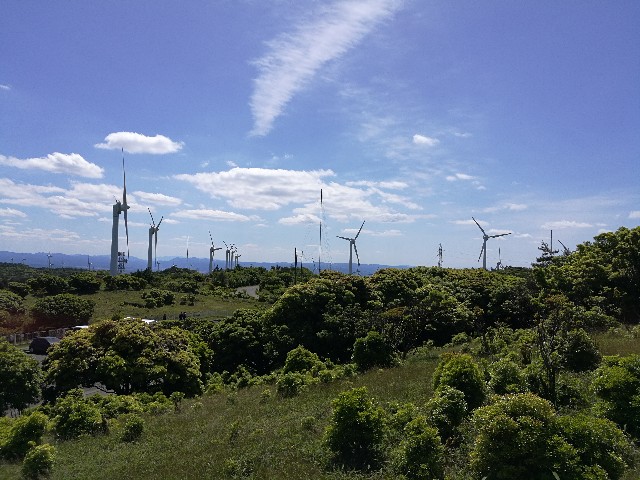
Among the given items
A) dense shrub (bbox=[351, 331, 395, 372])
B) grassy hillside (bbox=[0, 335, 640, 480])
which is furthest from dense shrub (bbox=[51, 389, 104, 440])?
dense shrub (bbox=[351, 331, 395, 372])

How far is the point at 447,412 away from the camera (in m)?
9.70

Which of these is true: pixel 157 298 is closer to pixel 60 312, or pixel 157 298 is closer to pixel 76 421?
pixel 60 312

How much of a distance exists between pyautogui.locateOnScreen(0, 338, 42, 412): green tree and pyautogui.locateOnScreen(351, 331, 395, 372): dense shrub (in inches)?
578

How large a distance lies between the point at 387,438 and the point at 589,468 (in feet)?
13.7

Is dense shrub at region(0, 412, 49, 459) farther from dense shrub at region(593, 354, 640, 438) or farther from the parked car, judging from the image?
the parked car

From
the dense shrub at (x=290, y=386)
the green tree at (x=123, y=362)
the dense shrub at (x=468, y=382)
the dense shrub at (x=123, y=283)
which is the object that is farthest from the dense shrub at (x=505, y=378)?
the dense shrub at (x=123, y=283)

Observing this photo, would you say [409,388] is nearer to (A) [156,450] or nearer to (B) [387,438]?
(B) [387,438]

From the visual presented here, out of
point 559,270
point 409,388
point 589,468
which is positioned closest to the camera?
point 589,468

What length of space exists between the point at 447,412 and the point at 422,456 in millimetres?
1616

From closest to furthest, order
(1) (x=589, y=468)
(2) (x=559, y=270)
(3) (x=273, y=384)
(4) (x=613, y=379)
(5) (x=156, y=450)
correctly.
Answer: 1. (1) (x=589, y=468)
2. (4) (x=613, y=379)
3. (5) (x=156, y=450)
4. (3) (x=273, y=384)
5. (2) (x=559, y=270)

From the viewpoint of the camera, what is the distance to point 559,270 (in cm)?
2980

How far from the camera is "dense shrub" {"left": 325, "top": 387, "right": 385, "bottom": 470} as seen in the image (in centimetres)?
983

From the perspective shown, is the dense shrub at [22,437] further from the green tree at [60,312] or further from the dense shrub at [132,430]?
the green tree at [60,312]

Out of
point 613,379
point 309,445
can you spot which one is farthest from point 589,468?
point 309,445
